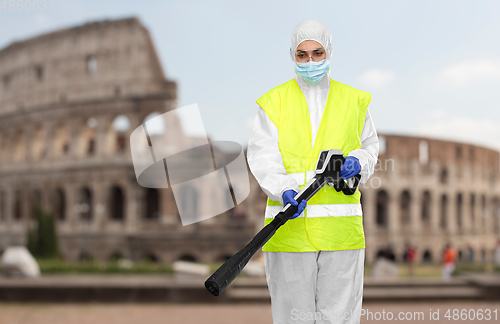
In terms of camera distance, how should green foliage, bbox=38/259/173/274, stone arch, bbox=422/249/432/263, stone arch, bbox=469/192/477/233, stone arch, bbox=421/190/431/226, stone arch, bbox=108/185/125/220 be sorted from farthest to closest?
stone arch, bbox=469/192/477/233
stone arch, bbox=421/190/431/226
stone arch, bbox=422/249/432/263
stone arch, bbox=108/185/125/220
green foliage, bbox=38/259/173/274

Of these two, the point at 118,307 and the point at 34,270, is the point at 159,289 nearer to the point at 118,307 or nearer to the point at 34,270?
the point at 118,307

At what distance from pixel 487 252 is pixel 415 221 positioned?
9.10m

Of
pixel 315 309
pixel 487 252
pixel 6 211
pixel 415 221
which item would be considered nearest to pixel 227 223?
pixel 415 221

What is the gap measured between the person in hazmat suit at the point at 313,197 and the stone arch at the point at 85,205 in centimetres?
2354

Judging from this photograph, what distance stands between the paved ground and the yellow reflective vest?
243 inches

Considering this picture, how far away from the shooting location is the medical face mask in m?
2.45

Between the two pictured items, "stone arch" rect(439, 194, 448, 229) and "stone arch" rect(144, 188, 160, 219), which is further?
"stone arch" rect(439, 194, 448, 229)

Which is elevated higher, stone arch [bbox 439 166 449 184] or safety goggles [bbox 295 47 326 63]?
stone arch [bbox 439 166 449 184]

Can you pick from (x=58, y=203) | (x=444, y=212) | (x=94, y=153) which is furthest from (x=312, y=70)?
(x=444, y=212)

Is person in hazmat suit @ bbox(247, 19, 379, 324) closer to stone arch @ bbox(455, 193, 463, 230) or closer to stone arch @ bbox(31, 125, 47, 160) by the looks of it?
stone arch @ bbox(31, 125, 47, 160)

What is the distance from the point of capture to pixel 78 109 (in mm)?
24547

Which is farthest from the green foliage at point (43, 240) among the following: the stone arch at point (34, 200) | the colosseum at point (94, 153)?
the stone arch at point (34, 200)

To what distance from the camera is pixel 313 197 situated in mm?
2369

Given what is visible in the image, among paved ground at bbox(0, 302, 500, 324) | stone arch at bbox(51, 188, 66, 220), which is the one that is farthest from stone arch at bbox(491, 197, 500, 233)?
stone arch at bbox(51, 188, 66, 220)
